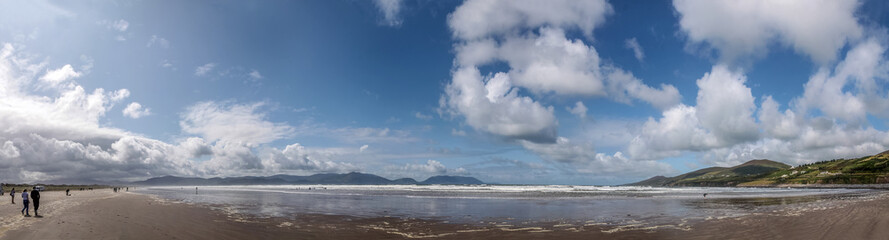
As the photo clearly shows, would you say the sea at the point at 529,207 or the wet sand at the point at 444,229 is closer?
the wet sand at the point at 444,229

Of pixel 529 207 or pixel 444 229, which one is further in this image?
pixel 529 207

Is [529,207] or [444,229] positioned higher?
[444,229]

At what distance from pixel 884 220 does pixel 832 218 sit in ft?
6.76

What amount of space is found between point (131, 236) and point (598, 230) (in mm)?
22190

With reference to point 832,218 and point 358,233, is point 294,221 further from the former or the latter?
point 832,218

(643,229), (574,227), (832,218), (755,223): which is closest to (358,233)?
(574,227)

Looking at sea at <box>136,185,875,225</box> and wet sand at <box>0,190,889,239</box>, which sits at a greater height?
wet sand at <box>0,190,889,239</box>

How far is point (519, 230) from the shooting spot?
2041 centimetres

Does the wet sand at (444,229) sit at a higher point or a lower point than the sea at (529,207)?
higher

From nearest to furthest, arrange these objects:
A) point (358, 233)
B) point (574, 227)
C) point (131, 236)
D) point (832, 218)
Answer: point (131, 236) < point (358, 233) < point (574, 227) < point (832, 218)

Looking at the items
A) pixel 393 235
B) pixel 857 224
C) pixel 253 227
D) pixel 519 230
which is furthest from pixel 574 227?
pixel 253 227

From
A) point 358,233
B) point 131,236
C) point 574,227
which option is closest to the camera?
point 131,236

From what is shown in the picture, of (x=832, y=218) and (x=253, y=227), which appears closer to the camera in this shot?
(x=253, y=227)

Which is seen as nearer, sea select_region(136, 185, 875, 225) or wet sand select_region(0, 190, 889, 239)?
wet sand select_region(0, 190, 889, 239)
